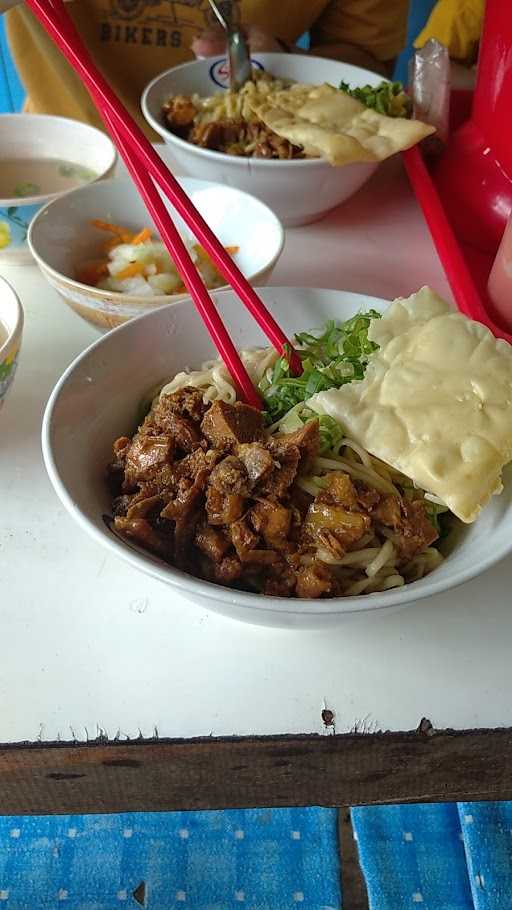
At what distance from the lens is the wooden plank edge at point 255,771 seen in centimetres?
81

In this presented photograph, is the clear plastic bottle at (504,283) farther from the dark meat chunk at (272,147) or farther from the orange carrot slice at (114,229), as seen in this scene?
the orange carrot slice at (114,229)

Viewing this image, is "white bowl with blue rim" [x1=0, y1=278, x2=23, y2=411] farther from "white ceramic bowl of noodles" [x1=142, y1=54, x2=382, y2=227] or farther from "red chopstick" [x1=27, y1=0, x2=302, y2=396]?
"white ceramic bowl of noodles" [x1=142, y1=54, x2=382, y2=227]

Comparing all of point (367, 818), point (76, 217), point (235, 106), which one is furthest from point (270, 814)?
point (235, 106)

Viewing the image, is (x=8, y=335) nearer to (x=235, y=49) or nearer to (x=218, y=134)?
(x=218, y=134)

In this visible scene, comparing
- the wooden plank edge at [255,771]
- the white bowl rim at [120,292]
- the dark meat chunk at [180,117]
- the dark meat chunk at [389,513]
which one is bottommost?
the wooden plank edge at [255,771]

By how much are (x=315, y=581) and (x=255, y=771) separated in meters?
0.23

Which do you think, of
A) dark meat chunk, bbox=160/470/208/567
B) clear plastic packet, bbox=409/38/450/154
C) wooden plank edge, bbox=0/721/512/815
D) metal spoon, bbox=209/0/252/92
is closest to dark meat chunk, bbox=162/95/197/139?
metal spoon, bbox=209/0/252/92

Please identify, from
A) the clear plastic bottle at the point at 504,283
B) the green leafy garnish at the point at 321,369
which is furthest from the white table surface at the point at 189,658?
the clear plastic bottle at the point at 504,283

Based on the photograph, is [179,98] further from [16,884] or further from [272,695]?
[16,884]

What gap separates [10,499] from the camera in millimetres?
1040

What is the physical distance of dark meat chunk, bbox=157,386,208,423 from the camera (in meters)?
0.95

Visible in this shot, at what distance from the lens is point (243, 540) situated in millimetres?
828

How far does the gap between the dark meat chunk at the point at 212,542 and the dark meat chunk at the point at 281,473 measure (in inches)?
2.7

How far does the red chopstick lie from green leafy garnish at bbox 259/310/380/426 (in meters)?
0.03
